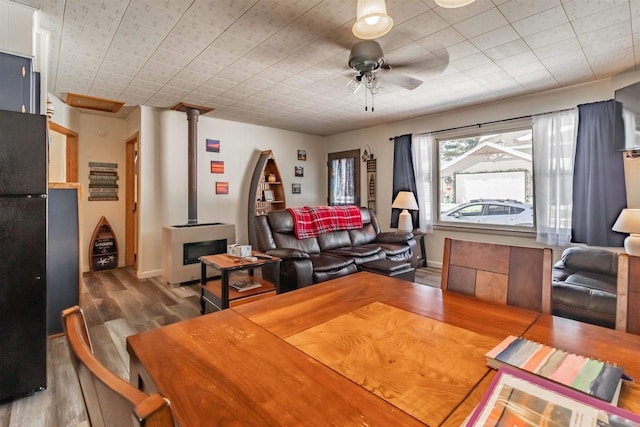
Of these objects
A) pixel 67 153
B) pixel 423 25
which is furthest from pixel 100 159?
pixel 423 25

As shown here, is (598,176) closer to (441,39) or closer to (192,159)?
(441,39)

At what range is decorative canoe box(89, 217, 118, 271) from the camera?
16.1ft

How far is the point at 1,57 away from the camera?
6.56 feet

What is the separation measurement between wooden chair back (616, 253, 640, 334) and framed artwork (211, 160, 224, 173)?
16.8 ft

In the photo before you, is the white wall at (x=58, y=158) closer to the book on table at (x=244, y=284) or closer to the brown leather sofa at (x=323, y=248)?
the brown leather sofa at (x=323, y=248)

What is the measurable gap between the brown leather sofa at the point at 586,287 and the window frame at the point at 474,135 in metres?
1.28

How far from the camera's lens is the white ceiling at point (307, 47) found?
7.29ft

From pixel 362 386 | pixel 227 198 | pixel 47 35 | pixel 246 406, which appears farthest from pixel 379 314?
pixel 227 198

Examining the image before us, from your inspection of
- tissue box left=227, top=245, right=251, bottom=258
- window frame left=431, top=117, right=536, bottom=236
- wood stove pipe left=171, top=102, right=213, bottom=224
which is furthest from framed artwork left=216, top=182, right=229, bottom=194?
window frame left=431, top=117, right=536, bottom=236

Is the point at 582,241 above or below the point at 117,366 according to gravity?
A: above

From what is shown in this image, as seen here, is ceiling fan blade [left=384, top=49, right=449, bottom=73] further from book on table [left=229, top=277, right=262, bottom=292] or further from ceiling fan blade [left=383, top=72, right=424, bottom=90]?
book on table [left=229, top=277, right=262, bottom=292]

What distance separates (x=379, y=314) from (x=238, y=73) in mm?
3091

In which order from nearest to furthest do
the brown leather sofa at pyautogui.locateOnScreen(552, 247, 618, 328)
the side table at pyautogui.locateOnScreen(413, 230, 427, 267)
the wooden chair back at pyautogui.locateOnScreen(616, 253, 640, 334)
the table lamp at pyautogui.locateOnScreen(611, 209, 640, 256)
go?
the wooden chair back at pyautogui.locateOnScreen(616, 253, 640, 334), the brown leather sofa at pyautogui.locateOnScreen(552, 247, 618, 328), the table lamp at pyautogui.locateOnScreen(611, 209, 640, 256), the side table at pyautogui.locateOnScreen(413, 230, 427, 267)

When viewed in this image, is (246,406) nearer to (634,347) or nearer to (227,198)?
(634,347)
